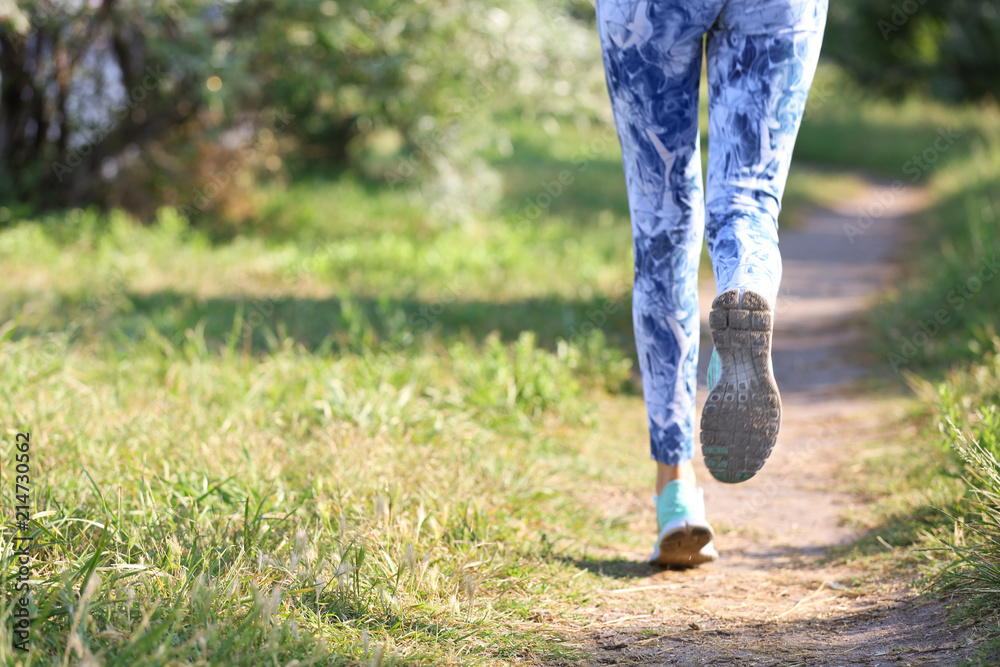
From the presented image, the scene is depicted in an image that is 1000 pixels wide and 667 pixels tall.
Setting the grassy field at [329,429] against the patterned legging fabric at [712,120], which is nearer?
the grassy field at [329,429]

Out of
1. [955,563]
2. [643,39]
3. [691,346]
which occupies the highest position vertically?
[643,39]

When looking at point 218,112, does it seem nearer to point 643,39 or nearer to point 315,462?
point 315,462

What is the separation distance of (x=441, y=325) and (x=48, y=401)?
5.65 feet

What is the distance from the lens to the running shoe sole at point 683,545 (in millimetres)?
1904

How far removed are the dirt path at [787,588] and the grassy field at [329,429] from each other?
0.45ft

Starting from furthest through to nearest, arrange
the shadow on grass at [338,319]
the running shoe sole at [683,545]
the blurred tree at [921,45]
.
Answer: the blurred tree at [921,45], the shadow on grass at [338,319], the running shoe sole at [683,545]

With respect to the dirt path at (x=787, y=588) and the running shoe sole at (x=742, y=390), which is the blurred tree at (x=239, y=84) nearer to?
the dirt path at (x=787, y=588)

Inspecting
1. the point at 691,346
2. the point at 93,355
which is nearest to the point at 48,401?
the point at 93,355

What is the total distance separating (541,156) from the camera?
34.2ft

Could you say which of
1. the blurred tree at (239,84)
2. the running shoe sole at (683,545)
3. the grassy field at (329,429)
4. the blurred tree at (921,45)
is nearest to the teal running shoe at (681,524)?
the running shoe sole at (683,545)

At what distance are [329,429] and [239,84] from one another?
121 inches

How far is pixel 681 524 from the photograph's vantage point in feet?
6.23
